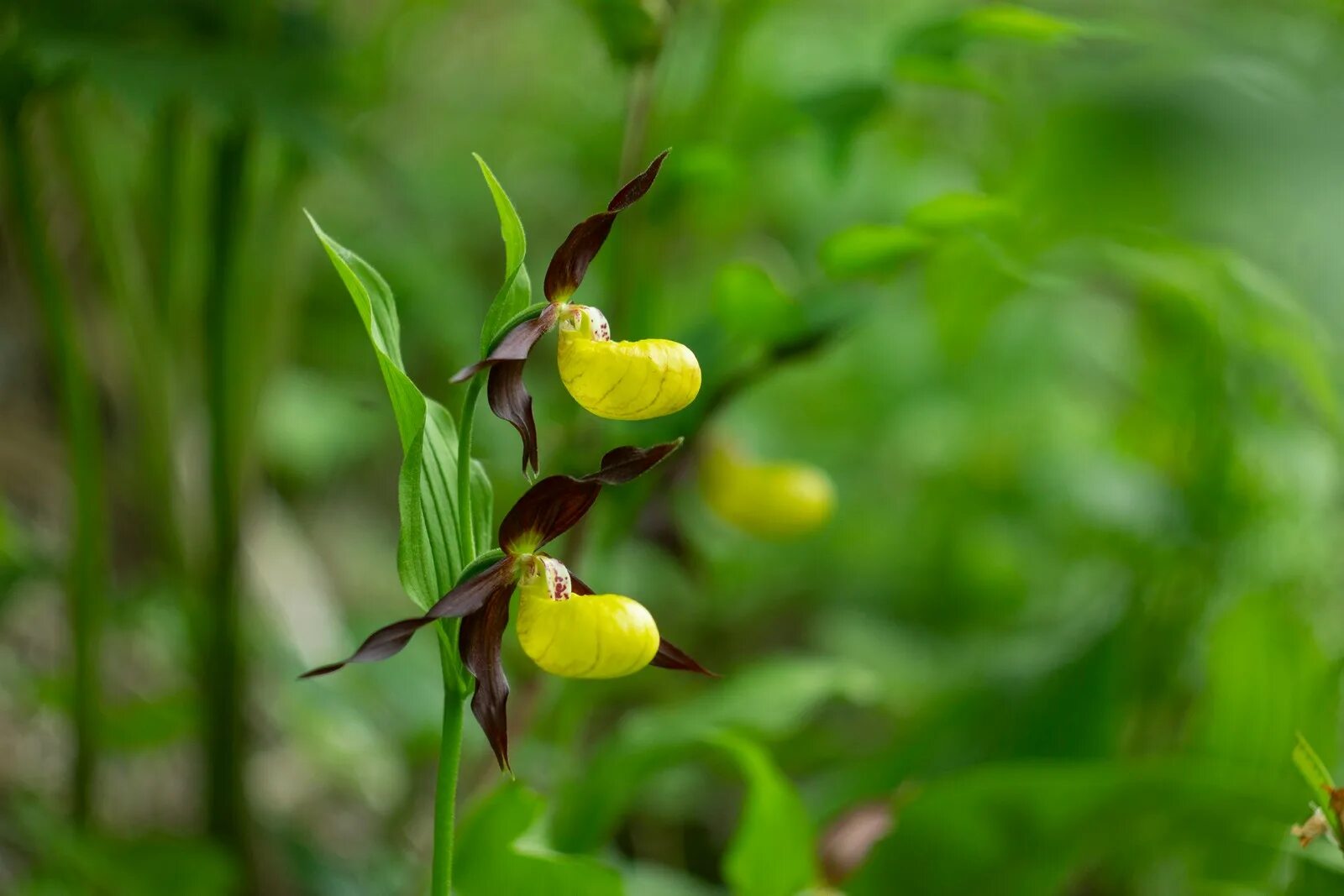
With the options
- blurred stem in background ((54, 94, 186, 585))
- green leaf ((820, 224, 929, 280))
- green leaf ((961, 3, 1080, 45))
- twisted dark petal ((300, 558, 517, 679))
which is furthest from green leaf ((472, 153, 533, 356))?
blurred stem in background ((54, 94, 186, 585))

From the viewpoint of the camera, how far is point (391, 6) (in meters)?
1.32

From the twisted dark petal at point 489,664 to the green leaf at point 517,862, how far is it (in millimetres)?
110

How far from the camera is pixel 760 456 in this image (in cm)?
178

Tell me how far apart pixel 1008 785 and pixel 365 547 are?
1518 mm

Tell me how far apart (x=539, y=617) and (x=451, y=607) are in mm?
56

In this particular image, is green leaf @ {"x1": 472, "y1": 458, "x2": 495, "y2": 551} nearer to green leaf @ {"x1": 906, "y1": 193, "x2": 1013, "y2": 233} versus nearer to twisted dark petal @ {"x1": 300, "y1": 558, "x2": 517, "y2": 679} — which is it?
twisted dark petal @ {"x1": 300, "y1": 558, "x2": 517, "y2": 679}

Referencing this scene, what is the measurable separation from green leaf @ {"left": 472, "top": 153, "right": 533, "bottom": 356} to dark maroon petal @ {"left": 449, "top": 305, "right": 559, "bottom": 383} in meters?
0.01

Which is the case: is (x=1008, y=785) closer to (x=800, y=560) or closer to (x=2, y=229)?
(x=800, y=560)

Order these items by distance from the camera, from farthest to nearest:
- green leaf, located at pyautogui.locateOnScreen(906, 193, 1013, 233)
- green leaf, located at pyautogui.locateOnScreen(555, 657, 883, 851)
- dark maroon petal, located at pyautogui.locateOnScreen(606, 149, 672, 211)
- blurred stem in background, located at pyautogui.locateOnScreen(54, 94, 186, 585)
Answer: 1. blurred stem in background, located at pyautogui.locateOnScreen(54, 94, 186, 585)
2. green leaf, located at pyautogui.locateOnScreen(555, 657, 883, 851)
3. green leaf, located at pyautogui.locateOnScreen(906, 193, 1013, 233)
4. dark maroon petal, located at pyautogui.locateOnScreen(606, 149, 672, 211)

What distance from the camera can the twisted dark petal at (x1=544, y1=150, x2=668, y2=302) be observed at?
513mm

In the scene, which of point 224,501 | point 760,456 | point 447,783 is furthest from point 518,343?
point 760,456

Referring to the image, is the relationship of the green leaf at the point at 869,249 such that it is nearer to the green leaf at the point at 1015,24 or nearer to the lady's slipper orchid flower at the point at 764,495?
the green leaf at the point at 1015,24

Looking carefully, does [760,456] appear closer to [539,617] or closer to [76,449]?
Answer: [76,449]

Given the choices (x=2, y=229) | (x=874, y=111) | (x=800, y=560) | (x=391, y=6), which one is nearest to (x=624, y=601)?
(x=874, y=111)
